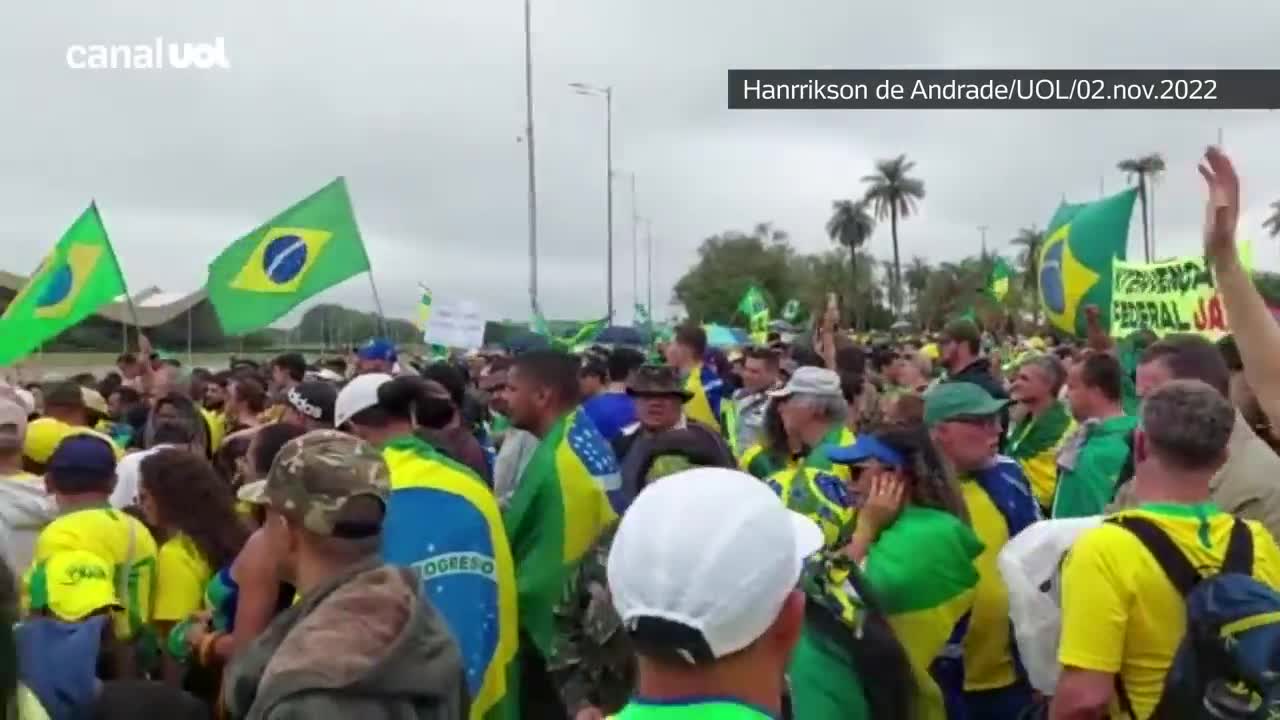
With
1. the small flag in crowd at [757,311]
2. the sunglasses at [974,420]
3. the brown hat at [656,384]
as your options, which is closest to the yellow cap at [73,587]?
the sunglasses at [974,420]

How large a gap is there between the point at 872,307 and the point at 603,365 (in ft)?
299

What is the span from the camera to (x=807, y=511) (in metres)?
4.43

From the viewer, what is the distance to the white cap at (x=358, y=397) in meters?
4.56

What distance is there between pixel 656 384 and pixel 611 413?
47 centimetres

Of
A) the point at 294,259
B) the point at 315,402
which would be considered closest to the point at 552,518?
the point at 315,402

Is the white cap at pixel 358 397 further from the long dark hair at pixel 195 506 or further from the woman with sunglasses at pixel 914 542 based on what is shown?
the woman with sunglasses at pixel 914 542

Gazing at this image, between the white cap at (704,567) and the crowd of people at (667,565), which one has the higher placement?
the white cap at (704,567)

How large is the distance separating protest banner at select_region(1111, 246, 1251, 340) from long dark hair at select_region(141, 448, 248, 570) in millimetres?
8854

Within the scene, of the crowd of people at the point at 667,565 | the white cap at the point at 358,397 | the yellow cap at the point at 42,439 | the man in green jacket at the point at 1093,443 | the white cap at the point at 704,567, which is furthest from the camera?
the yellow cap at the point at 42,439

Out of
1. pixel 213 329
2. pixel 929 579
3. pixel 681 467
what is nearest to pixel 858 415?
pixel 681 467

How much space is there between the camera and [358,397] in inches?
181

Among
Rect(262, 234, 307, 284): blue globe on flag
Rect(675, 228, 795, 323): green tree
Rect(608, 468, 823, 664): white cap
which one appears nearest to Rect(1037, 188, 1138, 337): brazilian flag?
Rect(262, 234, 307, 284): blue globe on flag

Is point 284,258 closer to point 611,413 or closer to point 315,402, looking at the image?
point 611,413

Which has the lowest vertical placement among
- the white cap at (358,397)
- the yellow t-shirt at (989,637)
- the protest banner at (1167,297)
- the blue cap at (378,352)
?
the yellow t-shirt at (989,637)
